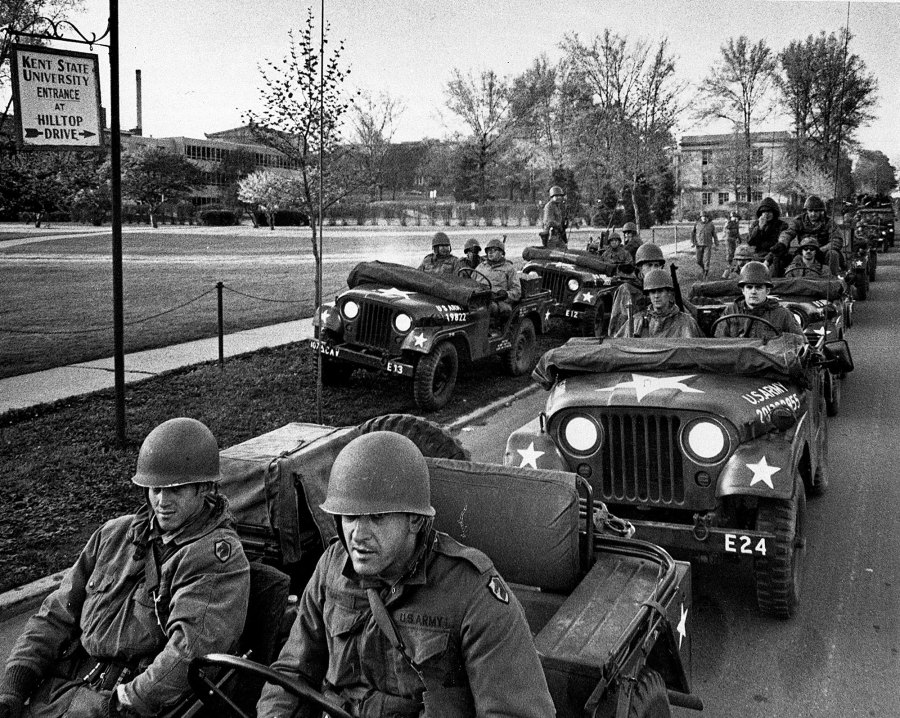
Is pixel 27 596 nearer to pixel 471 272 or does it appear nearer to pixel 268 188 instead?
pixel 471 272

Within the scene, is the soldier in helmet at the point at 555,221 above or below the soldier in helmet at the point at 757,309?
above

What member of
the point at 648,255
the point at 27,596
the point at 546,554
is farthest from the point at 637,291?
the point at 27,596

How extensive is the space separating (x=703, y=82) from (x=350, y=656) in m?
30.2

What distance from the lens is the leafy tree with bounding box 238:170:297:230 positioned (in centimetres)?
1380

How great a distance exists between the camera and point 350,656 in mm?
2775

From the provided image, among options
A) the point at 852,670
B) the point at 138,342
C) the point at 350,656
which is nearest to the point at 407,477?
the point at 350,656

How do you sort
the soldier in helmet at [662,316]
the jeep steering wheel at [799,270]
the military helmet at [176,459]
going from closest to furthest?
1. the military helmet at [176,459]
2. the soldier in helmet at [662,316]
3. the jeep steering wheel at [799,270]

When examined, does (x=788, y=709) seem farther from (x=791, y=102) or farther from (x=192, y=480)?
(x=791, y=102)

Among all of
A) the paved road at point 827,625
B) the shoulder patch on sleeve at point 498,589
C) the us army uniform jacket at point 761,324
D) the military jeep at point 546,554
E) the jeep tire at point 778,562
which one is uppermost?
the us army uniform jacket at point 761,324

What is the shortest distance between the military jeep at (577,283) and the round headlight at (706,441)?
9.89 meters

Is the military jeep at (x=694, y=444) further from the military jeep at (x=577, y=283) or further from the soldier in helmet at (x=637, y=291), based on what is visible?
the military jeep at (x=577, y=283)

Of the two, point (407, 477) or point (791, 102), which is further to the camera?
point (791, 102)

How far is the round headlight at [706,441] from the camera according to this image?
5.29 meters

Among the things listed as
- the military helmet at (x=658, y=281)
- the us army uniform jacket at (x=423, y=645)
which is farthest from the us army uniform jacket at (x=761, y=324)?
the us army uniform jacket at (x=423, y=645)
